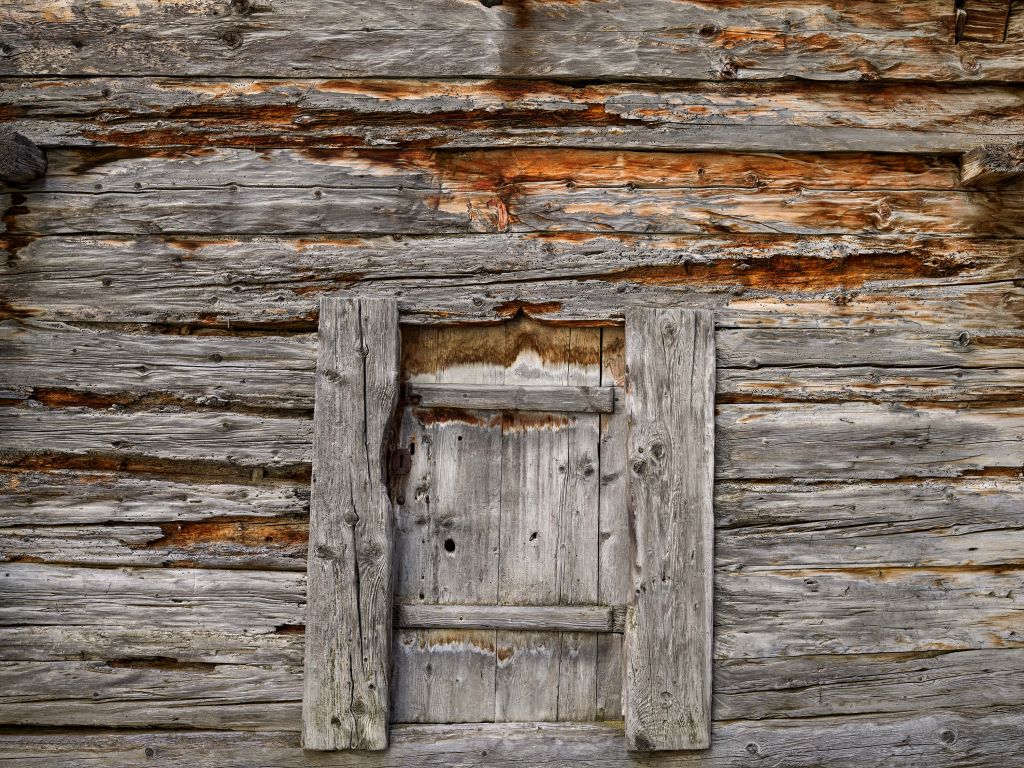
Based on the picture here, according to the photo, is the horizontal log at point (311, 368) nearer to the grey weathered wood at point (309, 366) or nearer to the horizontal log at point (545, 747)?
the grey weathered wood at point (309, 366)

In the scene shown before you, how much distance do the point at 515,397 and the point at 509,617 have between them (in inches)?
28.4

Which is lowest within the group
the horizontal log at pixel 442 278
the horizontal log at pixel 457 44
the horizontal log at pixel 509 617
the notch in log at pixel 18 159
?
the horizontal log at pixel 509 617

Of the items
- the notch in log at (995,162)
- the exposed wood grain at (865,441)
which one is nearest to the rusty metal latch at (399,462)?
the exposed wood grain at (865,441)

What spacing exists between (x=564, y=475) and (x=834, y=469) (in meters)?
0.89

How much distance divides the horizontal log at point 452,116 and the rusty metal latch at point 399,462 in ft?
3.36

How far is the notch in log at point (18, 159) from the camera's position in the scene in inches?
92.7

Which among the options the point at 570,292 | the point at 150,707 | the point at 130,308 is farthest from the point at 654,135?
the point at 150,707

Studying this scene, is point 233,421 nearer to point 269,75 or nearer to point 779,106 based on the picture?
point 269,75

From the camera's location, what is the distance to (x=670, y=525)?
2.46 m

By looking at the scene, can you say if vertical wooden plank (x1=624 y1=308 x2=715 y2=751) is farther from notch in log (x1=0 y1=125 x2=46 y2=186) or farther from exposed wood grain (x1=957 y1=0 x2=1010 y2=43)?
notch in log (x1=0 y1=125 x2=46 y2=186)

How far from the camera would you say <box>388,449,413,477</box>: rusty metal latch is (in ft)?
8.28

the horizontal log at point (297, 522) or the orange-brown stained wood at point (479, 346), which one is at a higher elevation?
the orange-brown stained wood at point (479, 346)

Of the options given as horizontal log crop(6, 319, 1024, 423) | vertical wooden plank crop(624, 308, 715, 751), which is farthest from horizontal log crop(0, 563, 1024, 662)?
horizontal log crop(6, 319, 1024, 423)

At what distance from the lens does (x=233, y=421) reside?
249 centimetres
